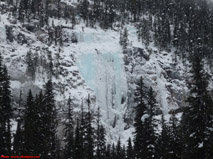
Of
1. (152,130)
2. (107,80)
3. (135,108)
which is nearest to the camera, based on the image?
(152,130)

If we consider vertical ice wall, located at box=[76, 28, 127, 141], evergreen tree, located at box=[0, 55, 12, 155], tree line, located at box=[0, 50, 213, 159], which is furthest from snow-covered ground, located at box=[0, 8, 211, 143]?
evergreen tree, located at box=[0, 55, 12, 155]

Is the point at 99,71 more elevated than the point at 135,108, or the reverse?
the point at 135,108

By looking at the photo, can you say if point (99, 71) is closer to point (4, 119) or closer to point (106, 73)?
point (106, 73)

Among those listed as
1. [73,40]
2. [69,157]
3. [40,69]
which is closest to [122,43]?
[73,40]

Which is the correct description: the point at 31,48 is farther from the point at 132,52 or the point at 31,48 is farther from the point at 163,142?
the point at 163,142

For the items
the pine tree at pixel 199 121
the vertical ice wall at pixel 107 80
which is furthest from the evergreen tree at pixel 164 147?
the vertical ice wall at pixel 107 80

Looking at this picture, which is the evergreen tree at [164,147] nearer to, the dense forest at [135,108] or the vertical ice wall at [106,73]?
the dense forest at [135,108]

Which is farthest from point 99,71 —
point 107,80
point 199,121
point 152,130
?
point 199,121
